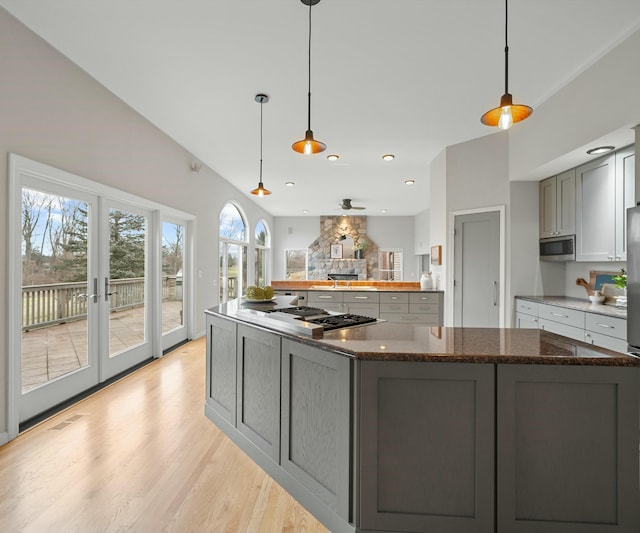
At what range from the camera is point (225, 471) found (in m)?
2.05

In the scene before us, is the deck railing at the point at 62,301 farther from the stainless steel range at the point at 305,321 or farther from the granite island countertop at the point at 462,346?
the granite island countertop at the point at 462,346

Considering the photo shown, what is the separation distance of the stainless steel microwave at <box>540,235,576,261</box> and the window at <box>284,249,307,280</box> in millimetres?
7792

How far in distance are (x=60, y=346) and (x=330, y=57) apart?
315 cm

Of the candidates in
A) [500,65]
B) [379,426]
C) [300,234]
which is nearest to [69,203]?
[379,426]

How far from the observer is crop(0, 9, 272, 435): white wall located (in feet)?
7.55

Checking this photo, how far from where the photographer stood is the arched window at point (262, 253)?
9.78m

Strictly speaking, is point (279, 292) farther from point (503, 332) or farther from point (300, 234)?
point (300, 234)

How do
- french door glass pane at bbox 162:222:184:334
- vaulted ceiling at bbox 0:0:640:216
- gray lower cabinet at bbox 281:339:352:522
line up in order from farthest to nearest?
french door glass pane at bbox 162:222:184:334 < vaulted ceiling at bbox 0:0:640:216 < gray lower cabinet at bbox 281:339:352:522

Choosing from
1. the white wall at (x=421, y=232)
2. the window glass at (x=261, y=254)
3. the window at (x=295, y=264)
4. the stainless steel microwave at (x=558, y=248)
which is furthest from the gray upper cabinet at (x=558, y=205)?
the window at (x=295, y=264)

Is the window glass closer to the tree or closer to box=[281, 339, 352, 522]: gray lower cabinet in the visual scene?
the tree

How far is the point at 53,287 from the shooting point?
2.83 meters

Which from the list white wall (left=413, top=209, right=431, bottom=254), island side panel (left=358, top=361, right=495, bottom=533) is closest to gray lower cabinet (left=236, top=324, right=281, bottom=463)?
island side panel (left=358, top=361, right=495, bottom=533)

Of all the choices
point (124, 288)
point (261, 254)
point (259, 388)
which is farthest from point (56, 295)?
point (261, 254)

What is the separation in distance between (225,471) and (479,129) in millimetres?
4229
